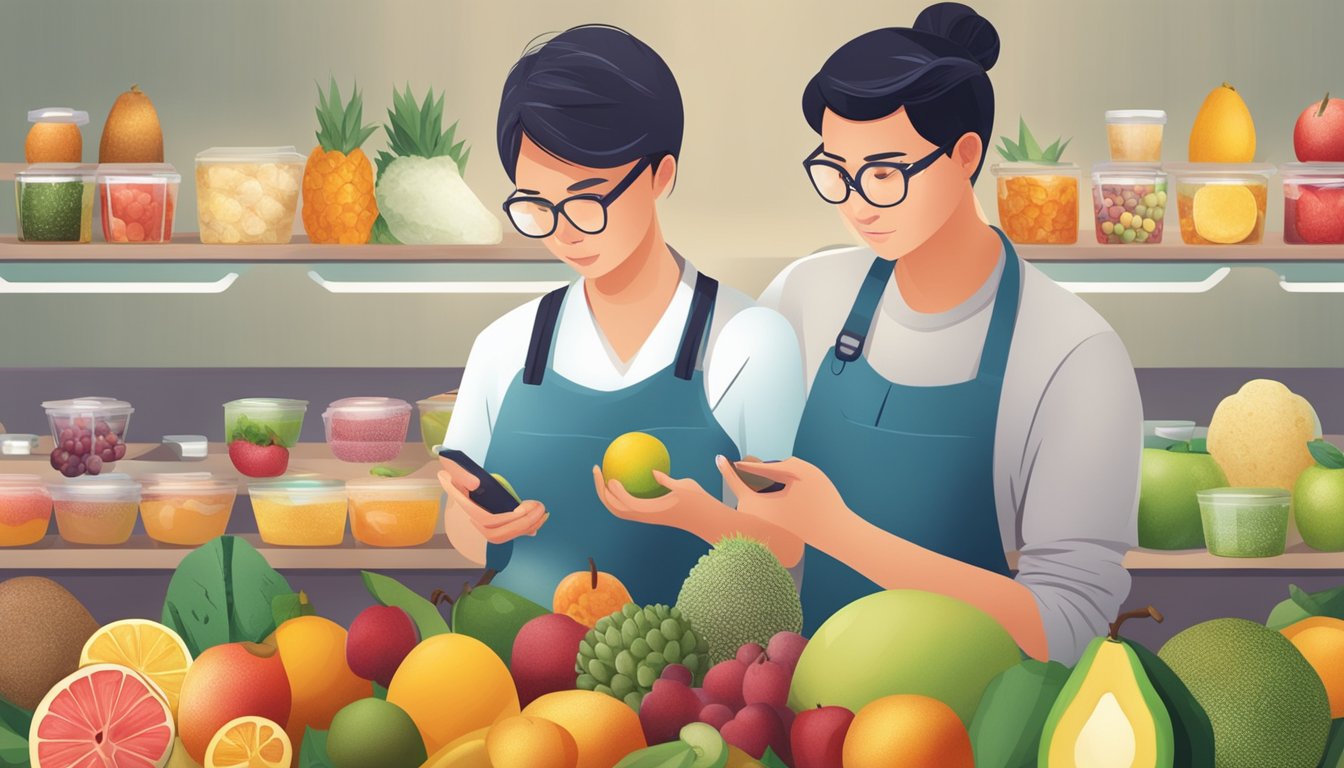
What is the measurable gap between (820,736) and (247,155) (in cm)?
197

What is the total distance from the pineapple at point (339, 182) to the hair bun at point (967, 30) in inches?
48.5

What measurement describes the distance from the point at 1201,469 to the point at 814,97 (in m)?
1.32

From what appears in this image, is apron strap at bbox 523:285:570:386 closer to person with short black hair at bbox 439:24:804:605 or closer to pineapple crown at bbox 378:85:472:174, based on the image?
person with short black hair at bbox 439:24:804:605

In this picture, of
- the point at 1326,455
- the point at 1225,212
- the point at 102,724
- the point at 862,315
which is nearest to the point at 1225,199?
the point at 1225,212

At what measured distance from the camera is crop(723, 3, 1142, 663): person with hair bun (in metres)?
2.06

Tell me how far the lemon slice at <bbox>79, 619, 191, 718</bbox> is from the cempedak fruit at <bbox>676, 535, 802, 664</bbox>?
546mm

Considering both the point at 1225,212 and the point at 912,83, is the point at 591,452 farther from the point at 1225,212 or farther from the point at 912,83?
the point at 1225,212

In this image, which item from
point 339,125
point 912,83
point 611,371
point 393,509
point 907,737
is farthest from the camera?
point 393,509

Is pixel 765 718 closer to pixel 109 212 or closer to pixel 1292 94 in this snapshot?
pixel 109 212

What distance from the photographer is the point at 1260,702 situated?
1.45 metres

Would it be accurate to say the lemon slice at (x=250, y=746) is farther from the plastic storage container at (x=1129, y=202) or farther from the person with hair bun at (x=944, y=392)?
the plastic storage container at (x=1129, y=202)

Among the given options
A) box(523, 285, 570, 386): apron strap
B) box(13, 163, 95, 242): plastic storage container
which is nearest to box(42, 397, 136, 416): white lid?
box(13, 163, 95, 242): plastic storage container

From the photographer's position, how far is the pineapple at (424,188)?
300 centimetres

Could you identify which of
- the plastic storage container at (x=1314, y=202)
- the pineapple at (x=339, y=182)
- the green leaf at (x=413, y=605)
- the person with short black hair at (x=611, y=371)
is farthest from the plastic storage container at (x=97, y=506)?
the plastic storage container at (x=1314, y=202)
